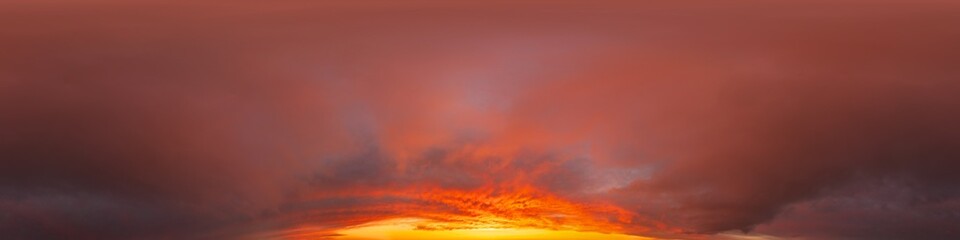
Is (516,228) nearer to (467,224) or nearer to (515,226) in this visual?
(515,226)

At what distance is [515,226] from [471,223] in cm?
499

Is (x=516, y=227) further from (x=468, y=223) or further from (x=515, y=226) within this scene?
(x=468, y=223)

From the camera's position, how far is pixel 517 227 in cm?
5534

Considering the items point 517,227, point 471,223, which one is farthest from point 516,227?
point 471,223

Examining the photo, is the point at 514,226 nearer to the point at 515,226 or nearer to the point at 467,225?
the point at 515,226

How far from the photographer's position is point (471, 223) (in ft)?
184

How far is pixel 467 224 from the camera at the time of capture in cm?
5603

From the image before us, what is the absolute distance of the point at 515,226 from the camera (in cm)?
5512

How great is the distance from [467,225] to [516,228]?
556 centimetres

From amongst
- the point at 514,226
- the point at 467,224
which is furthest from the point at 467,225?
the point at 514,226

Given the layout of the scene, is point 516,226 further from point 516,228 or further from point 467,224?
point 467,224

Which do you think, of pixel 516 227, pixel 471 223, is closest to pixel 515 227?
pixel 516 227

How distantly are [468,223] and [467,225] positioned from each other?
37 centimetres

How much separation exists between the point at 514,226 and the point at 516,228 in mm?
598
